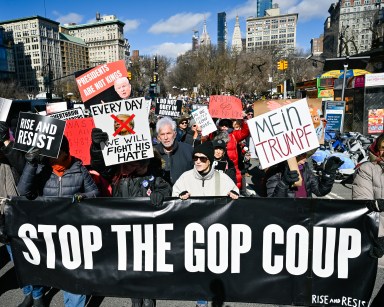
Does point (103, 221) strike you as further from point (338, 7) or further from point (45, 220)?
Result: point (338, 7)

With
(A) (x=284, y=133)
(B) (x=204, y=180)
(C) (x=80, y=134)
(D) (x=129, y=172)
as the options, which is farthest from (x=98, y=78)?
(A) (x=284, y=133)

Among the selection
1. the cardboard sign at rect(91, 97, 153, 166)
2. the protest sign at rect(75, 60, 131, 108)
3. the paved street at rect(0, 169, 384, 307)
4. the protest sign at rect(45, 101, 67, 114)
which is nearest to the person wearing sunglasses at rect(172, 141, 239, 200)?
the cardboard sign at rect(91, 97, 153, 166)

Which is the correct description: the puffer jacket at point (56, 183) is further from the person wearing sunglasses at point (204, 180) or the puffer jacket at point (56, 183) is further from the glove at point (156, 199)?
the person wearing sunglasses at point (204, 180)

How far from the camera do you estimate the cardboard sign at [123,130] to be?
3141mm

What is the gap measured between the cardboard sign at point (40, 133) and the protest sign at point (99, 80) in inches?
79.2

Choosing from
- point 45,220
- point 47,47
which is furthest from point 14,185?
point 47,47

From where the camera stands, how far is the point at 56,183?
2994 millimetres

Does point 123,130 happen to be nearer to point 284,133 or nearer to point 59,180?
point 59,180

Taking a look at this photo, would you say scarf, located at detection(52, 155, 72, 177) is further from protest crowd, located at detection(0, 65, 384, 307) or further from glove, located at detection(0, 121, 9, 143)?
glove, located at detection(0, 121, 9, 143)

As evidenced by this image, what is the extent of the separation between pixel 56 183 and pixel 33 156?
0.34 metres

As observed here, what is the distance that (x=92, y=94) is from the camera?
5.10m

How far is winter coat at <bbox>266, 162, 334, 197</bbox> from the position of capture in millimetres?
3045

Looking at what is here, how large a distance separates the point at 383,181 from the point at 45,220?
10.3ft

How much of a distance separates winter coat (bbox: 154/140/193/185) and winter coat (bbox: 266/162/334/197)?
3.57 feet
